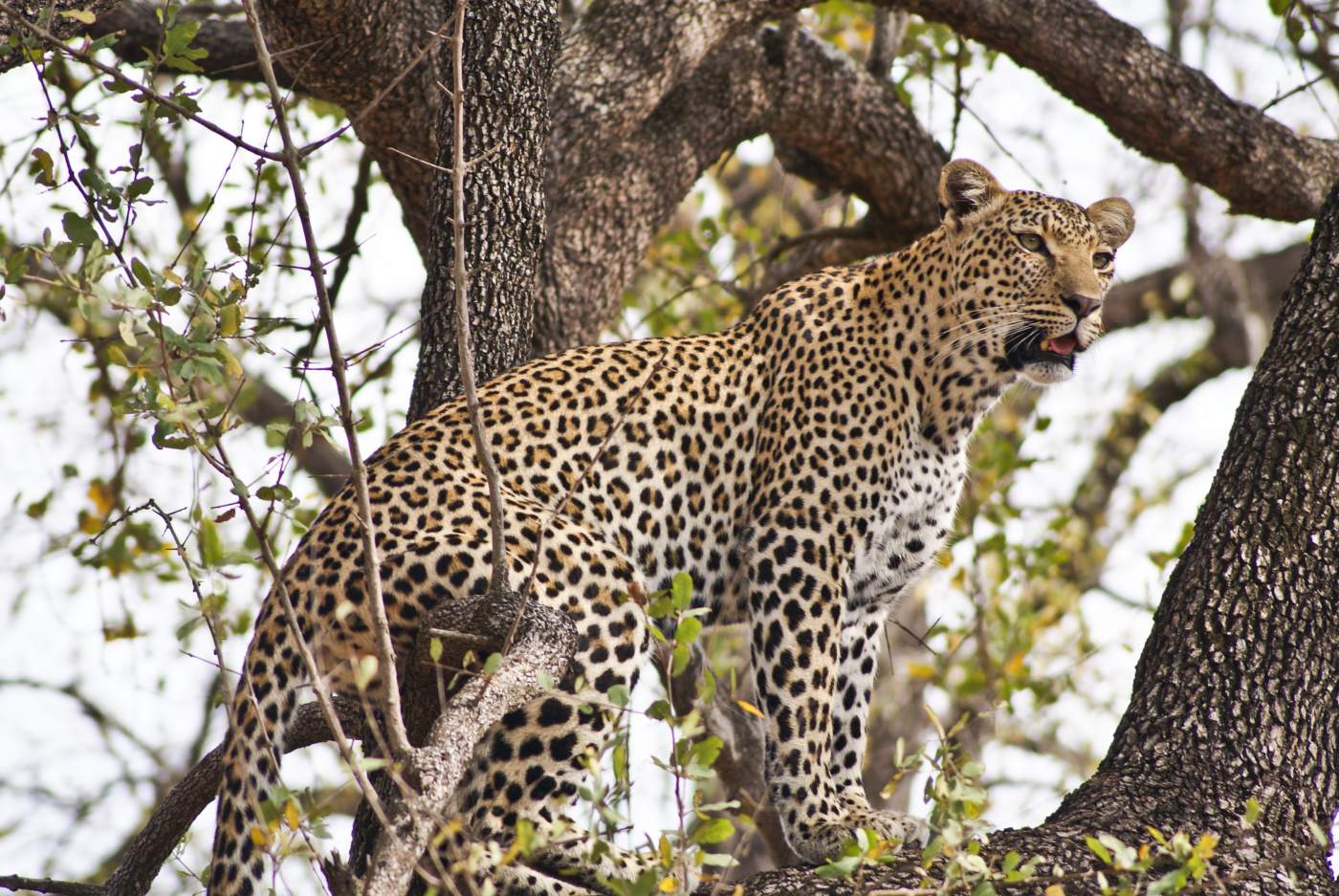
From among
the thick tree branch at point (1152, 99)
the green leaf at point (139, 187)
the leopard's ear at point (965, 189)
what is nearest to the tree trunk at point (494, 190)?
the green leaf at point (139, 187)

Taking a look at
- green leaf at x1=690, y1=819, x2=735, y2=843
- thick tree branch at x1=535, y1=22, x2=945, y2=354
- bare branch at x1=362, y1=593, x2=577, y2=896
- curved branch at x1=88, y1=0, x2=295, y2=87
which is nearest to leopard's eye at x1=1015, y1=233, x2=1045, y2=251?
thick tree branch at x1=535, y1=22, x2=945, y2=354

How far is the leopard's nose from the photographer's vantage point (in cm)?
724

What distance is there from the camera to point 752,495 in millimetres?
7301

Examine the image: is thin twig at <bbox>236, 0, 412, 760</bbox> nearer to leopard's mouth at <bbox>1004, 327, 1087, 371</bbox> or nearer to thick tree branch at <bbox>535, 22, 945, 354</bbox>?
leopard's mouth at <bbox>1004, 327, 1087, 371</bbox>

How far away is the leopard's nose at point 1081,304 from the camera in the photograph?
7.24 m

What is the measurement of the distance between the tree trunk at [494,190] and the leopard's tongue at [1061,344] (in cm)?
227

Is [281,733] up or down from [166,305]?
down

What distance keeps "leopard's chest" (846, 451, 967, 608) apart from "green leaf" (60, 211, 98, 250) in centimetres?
367

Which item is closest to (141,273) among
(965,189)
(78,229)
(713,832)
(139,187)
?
(78,229)

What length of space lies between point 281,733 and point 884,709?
1038 cm

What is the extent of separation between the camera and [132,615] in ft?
32.8

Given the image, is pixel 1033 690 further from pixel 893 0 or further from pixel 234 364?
pixel 234 364

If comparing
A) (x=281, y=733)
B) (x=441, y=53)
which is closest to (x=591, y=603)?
(x=281, y=733)

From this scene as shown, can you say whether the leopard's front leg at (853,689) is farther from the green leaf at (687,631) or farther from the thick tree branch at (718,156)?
the green leaf at (687,631)
